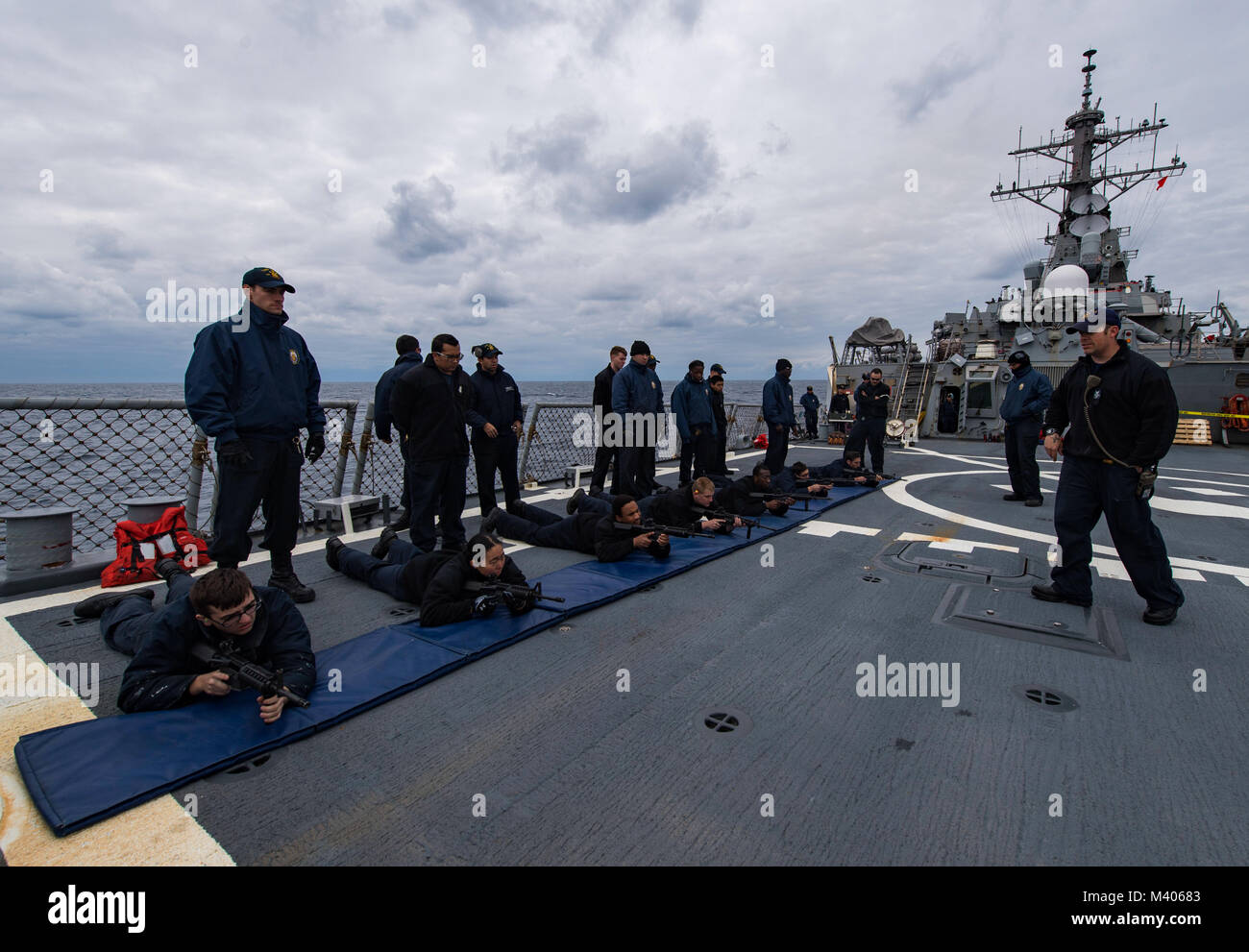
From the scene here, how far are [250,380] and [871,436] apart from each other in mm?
9037

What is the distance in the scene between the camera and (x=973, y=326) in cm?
2056

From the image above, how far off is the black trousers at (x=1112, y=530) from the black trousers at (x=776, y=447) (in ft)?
17.5

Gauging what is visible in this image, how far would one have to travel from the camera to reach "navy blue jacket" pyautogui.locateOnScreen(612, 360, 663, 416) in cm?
693

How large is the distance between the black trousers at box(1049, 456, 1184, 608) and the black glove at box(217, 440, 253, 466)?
553 centimetres

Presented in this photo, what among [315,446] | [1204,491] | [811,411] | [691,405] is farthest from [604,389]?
[811,411]

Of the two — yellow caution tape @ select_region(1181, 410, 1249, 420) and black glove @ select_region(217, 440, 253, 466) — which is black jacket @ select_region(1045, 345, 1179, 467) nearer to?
black glove @ select_region(217, 440, 253, 466)

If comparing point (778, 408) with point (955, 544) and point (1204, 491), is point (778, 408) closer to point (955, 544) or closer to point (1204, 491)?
point (955, 544)

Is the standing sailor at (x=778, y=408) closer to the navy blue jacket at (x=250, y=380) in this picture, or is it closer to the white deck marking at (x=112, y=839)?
the navy blue jacket at (x=250, y=380)

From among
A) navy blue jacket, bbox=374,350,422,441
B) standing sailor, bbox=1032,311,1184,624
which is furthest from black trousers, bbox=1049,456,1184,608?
navy blue jacket, bbox=374,350,422,441

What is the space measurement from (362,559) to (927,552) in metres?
4.97

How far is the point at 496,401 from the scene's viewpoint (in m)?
6.40

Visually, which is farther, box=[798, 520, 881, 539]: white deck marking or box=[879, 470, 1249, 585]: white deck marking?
box=[798, 520, 881, 539]: white deck marking
